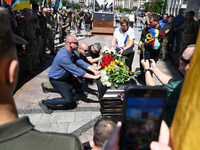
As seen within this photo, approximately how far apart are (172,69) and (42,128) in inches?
228

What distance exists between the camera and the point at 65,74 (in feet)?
12.7

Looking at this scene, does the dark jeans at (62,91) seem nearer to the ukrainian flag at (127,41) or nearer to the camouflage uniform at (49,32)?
the ukrainian flag at (127,41)

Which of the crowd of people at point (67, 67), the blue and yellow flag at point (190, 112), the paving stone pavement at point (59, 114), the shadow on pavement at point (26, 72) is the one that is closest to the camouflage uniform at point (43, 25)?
the crowd of people at point (67, 67)

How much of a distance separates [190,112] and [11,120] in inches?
33.9

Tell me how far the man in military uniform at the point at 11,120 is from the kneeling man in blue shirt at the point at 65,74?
272 centimetres

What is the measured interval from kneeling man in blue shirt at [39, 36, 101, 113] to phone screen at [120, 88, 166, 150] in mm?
2872

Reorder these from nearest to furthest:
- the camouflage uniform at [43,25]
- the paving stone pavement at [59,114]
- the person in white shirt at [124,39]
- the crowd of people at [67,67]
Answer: the crowd of people at [67,67]
the paving stone pavement at [59,114]
the person in white shirt at [124,39]
the camouflage uniform at [43,25]

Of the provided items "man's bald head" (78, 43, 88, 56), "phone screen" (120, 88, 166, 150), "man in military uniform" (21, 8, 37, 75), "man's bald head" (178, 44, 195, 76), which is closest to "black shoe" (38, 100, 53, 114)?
"man's bald head" (78, 43, 88, 56)

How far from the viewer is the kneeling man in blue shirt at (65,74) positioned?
367 cm

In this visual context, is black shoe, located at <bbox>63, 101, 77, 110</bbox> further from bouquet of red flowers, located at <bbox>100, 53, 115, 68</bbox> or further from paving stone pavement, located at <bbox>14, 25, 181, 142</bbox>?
bouquet of red flowers, located at <bbox>100, 53, 115, 68</bbox>

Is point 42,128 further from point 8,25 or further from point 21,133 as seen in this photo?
point 8,25

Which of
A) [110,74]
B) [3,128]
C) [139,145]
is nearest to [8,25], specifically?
[3,128]

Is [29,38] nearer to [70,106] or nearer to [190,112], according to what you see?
[70,106]

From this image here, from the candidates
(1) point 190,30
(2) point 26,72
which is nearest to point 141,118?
(2) point 26,72
